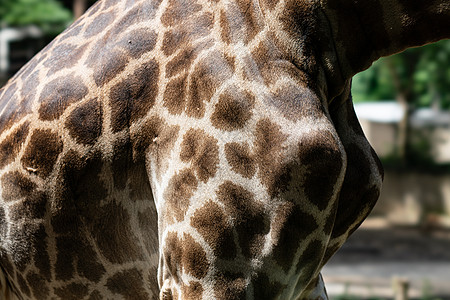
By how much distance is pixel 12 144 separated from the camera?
64.9 inches

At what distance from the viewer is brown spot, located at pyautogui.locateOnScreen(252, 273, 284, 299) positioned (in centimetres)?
138

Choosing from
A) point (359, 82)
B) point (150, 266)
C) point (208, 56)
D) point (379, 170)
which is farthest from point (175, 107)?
point (359, 82)

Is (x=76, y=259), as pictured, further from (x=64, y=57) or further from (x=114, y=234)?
(x=64, y=57)

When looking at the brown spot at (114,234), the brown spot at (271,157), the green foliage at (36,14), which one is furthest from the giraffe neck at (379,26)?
the green foliage at (36,14)

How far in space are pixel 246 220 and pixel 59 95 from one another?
57 centimetres

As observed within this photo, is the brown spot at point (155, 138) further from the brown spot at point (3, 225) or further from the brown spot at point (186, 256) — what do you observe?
the brown spot at point (3, 225)

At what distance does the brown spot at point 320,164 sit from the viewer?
135 centimetres

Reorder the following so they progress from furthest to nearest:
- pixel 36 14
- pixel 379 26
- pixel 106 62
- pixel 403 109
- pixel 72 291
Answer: pixel 403 109, pixel 36 14, pixel 72 291, pixel 106 62, pixel 379 26

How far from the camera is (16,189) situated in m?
1.63

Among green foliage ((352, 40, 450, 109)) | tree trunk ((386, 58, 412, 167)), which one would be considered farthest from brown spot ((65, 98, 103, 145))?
tree trunk ((386, 58, 412, 167))

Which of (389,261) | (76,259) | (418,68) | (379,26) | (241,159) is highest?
(379,26)

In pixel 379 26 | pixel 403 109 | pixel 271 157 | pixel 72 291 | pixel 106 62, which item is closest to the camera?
pixel 271 157

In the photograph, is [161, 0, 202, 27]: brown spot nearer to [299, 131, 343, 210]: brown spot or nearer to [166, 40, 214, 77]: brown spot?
[166, 40, 214, 77]: brown spot

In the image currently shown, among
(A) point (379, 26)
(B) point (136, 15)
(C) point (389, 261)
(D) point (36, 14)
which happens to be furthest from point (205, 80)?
(C) point (389, 261)
